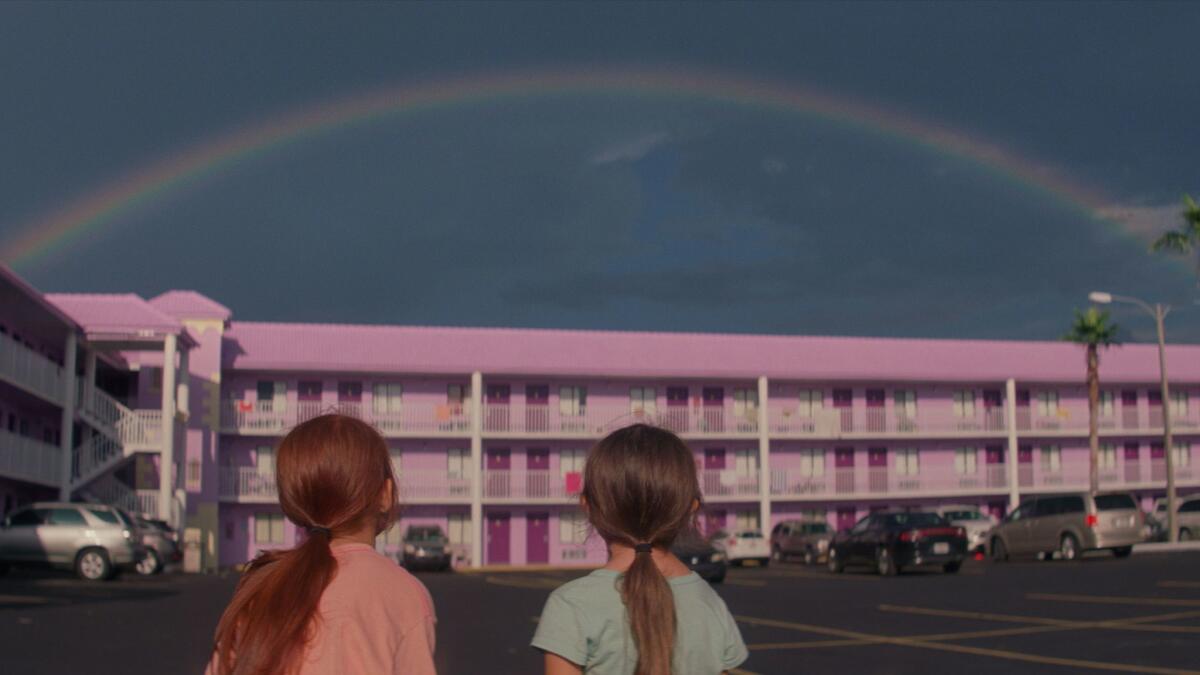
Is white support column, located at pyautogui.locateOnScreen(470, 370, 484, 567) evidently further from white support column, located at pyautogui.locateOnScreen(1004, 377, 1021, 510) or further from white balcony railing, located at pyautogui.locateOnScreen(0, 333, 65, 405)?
→ white support column, located at pyautogui.locateOnScreen(1004, 377, 1021, 510)

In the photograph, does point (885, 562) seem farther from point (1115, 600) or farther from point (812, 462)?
point (812, 462)

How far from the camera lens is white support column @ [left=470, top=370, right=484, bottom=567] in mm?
49312

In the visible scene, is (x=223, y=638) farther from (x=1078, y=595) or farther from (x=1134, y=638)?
(x=1078, y=595)

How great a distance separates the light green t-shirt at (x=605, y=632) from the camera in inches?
118

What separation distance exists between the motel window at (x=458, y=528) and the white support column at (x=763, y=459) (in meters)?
12.4

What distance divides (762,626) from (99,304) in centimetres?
2874

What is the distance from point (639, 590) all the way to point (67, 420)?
117ft

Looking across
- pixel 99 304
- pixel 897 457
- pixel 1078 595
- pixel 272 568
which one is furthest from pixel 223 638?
pixel 897 457

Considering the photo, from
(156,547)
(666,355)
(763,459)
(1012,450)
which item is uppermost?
(666,355)

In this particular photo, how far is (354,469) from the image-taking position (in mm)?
2916

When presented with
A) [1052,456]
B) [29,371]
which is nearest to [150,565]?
[29,371]

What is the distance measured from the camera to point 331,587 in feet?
9.23

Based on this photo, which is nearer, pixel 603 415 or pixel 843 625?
pixel 843 625

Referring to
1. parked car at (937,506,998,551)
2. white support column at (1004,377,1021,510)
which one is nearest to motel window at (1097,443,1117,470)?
white support column at (1004,377,1021,510)
